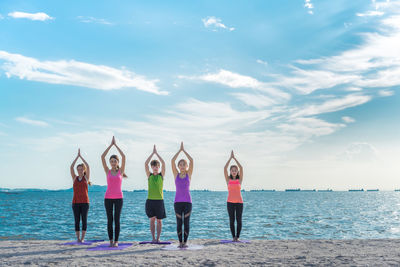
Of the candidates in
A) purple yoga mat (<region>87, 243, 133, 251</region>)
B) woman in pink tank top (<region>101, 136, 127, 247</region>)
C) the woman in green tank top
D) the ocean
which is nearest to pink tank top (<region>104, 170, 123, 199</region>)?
woman in pink tank top (<region>101, 136, 127, 247</region>)

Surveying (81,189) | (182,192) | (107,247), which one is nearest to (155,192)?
(182,192)

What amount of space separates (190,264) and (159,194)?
2722mm

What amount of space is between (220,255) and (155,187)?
266 centimetres

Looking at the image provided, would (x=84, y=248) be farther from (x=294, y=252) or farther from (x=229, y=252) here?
(x=294, y=252)

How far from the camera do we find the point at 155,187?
988cm

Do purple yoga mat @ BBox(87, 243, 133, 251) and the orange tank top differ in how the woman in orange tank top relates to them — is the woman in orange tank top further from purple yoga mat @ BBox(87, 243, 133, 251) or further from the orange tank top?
purple yoga mat @ BBox(87, 243, 133, 251)

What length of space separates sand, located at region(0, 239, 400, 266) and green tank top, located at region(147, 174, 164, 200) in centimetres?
148

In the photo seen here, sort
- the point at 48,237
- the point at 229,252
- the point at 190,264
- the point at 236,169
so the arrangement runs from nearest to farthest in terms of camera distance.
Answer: the point at 190,264 < the point at 229,252 < the point at 236,169 < the point at 48,237

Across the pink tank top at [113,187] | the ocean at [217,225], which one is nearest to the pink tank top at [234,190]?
the pink tank top at [113,187]

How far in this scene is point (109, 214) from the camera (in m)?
9.76

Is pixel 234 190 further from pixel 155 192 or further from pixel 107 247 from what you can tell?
pixel 107 247

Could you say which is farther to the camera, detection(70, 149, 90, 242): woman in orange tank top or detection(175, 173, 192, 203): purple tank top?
detection(70, 149, 90, 242): woman in orange tank top

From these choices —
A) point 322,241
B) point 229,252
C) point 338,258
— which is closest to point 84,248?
point 229,252

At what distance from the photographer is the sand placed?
7863 millimetres
